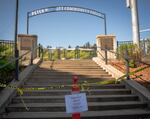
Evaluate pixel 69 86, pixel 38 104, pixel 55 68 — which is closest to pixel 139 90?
pixel 69 86

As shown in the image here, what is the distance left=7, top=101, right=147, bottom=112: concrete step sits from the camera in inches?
307

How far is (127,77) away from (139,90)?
156 centimetres

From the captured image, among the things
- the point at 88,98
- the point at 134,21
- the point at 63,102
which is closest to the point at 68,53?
the point at 134,21

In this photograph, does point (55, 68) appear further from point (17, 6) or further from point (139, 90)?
point (139, 90)

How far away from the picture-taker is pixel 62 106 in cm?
788

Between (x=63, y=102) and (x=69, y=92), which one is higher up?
(x=69, y=92)

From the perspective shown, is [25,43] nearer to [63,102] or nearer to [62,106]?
[63,102]

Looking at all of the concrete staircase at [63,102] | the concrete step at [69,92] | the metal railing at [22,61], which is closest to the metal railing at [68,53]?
the metal railing at [22,61]

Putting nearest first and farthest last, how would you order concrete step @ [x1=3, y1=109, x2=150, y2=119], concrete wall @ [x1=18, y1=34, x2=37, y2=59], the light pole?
concrete step @ [x1=3, y1=109, x2=150, y2=119], the light pole, concrete wall @ [x1=18, y1=34, x2=37, y2=59]

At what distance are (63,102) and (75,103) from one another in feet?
10.8

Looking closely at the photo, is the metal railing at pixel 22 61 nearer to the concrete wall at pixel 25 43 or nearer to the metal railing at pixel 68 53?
the concrete wall at pixel 25 43

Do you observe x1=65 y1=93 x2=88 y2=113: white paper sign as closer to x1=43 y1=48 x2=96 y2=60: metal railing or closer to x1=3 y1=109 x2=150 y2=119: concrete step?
x1=3 y1=109 x2=150 y2=119: concrete step

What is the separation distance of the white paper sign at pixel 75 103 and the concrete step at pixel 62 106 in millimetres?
2687

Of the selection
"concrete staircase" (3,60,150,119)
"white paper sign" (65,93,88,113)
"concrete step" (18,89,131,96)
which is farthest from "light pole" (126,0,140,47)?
"white paper sign" (65,93,88,113)
